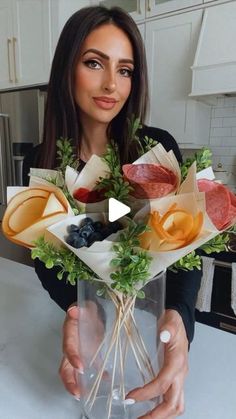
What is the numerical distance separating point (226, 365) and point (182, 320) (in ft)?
0.42

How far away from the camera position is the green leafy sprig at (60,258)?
305 mm

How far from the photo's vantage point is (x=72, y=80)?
0.69 metres

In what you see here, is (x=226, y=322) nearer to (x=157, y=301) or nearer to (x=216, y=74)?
(x=216, y=74)

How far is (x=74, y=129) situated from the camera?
0.75 m

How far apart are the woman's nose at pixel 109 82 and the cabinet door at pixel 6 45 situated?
1884mm

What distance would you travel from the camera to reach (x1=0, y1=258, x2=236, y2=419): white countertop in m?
0.44

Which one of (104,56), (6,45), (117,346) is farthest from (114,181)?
(6,45)

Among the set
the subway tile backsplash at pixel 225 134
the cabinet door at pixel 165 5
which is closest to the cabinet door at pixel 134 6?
the cabinet door at pixel 165 5

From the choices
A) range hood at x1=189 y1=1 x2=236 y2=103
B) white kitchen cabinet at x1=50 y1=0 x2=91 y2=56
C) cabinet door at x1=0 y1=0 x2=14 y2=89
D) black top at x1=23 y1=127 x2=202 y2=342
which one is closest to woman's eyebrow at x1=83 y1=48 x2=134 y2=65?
black top at x1=23 y1=127 x2=202 y2=342

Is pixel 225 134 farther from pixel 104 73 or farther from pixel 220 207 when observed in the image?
pixel 220 207

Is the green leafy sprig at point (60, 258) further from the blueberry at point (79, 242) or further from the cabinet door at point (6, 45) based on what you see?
the cabinet door at point (6, 45)

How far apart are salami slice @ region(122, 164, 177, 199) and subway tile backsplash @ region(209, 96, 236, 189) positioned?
5.65 feet

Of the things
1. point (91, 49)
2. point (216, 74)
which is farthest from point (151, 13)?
point (91, 49)

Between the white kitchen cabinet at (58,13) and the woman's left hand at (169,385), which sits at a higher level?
the white kitchen cabinet at (58,13)
